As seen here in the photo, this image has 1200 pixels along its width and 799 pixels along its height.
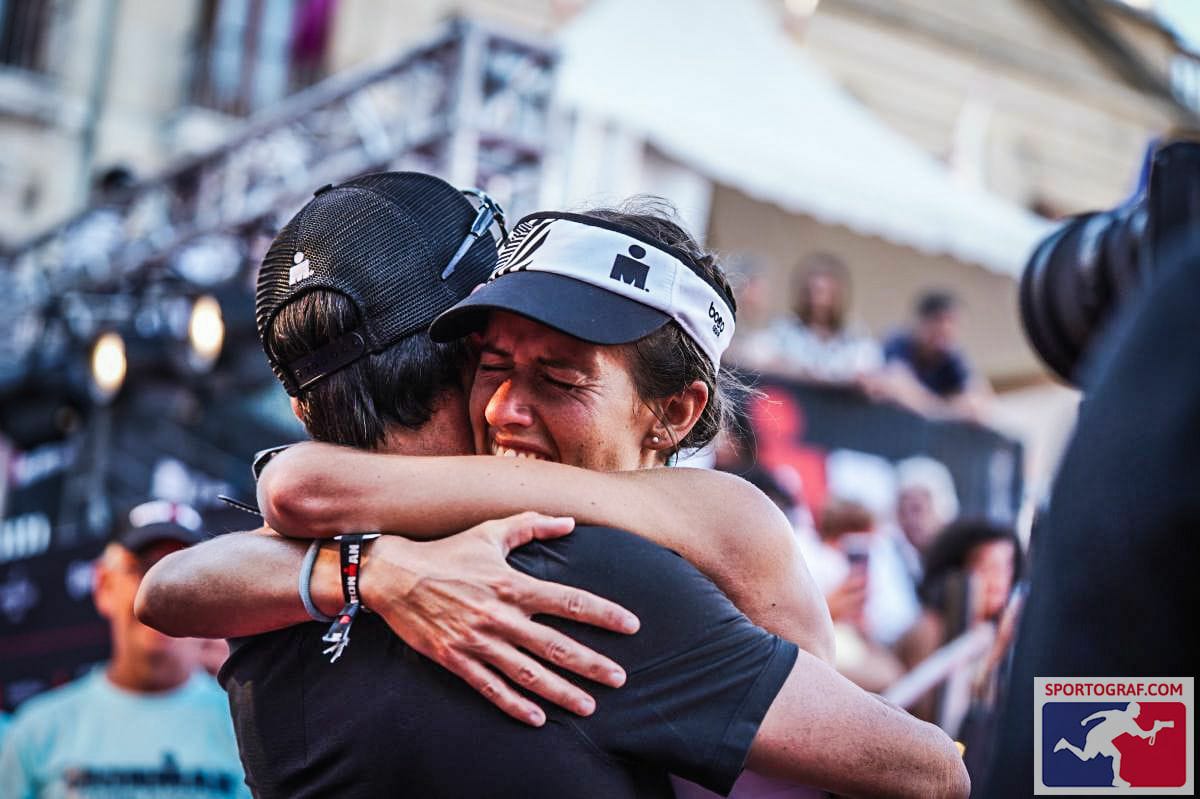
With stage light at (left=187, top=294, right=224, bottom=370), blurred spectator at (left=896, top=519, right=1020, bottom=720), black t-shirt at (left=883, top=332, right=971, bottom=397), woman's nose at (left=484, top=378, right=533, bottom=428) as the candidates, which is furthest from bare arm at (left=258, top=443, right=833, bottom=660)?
stage light at (left=187, top=294, right=224, bottom=370)

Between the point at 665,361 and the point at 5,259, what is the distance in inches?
480

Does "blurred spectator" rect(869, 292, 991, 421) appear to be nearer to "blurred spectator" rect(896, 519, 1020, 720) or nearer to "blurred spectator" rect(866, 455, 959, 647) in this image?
"blurred spectator" rect(866, 455, 959, 647)

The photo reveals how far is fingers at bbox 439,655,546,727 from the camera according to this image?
5.35ft

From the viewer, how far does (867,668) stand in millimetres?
6133

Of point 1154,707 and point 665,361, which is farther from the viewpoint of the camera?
point 665,361

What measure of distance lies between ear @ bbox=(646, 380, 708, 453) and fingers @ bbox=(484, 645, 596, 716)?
0.52 metres

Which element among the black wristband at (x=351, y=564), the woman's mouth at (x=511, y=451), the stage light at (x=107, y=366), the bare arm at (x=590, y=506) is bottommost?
the black wristband at (x=351, y=564)

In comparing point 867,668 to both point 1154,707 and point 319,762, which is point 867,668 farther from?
point 1154,707

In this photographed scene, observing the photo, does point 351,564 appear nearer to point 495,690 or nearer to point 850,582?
point 495,690

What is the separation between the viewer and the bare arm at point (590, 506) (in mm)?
1727

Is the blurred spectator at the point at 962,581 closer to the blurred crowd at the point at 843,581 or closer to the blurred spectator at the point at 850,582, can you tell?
the blurred crowd at the point at 843,581

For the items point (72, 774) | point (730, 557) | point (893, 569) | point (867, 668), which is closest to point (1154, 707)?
point (730, 557)

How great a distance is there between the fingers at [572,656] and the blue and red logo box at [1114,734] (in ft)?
1.77

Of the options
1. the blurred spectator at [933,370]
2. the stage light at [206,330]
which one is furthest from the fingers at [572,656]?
the stage light at [206,330]
